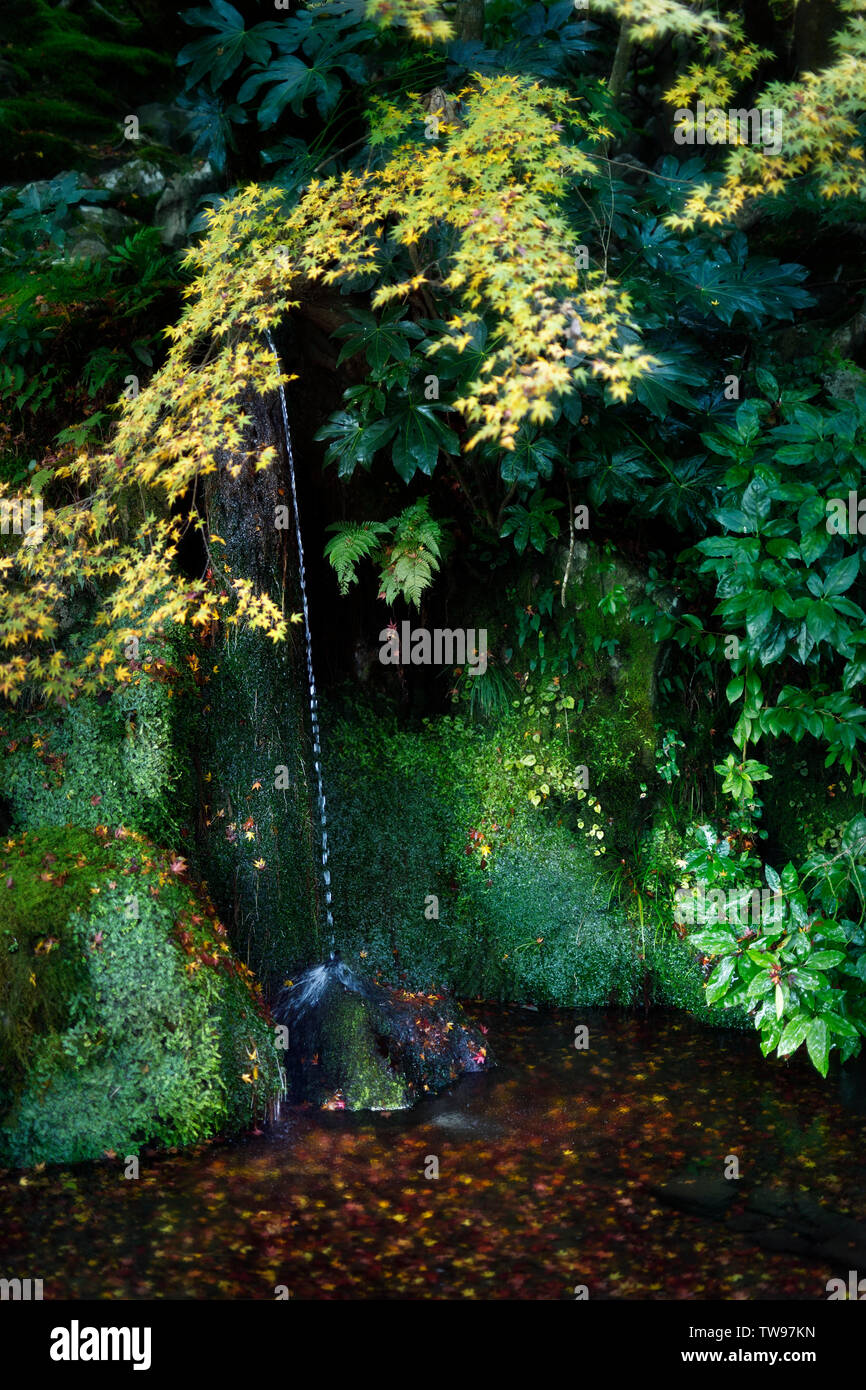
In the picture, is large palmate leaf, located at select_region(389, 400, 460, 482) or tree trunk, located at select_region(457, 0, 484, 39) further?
tree trunk, located at select_region(457, 0, 484, 39)

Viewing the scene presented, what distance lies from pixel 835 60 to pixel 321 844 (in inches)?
194

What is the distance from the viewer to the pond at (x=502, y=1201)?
345cm

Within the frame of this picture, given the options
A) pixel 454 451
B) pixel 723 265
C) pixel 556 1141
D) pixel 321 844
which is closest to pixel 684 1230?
pixel 556 1141

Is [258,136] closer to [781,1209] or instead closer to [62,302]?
[62,302]

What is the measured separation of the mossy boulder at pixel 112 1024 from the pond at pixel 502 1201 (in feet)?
0.48

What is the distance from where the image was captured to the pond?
136 inches

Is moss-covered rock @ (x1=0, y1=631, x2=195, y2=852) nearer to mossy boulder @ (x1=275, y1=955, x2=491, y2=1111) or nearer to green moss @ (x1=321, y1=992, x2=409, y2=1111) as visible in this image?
mossy boulder @ (x1=275, y1=955, x2=491, y2=1111)

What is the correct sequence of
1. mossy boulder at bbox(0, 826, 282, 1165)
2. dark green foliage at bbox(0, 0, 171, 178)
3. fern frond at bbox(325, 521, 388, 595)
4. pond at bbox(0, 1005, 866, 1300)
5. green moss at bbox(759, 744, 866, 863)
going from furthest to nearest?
dark green foliage at bbox(0, 0, 171, 178) → green moss at bbox(759, 744, 866, 863) → fern frond at bbox(325, 521, 388, 595) → mossy boulder at bbox(0, 826, 282, 1165) → pond at bbox(0, 1005, 866, 1300)

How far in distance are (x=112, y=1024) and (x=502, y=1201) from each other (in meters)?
1.65

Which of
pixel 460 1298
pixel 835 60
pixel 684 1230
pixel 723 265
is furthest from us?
pixel 835 60

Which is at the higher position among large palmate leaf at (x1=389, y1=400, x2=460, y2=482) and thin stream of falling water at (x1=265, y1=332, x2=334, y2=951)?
large palmate leaf at (x1=389, y1=400, x2=460, y2=482)

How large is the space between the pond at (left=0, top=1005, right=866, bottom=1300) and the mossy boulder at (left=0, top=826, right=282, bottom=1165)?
146 mm

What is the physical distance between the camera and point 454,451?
5012mm
